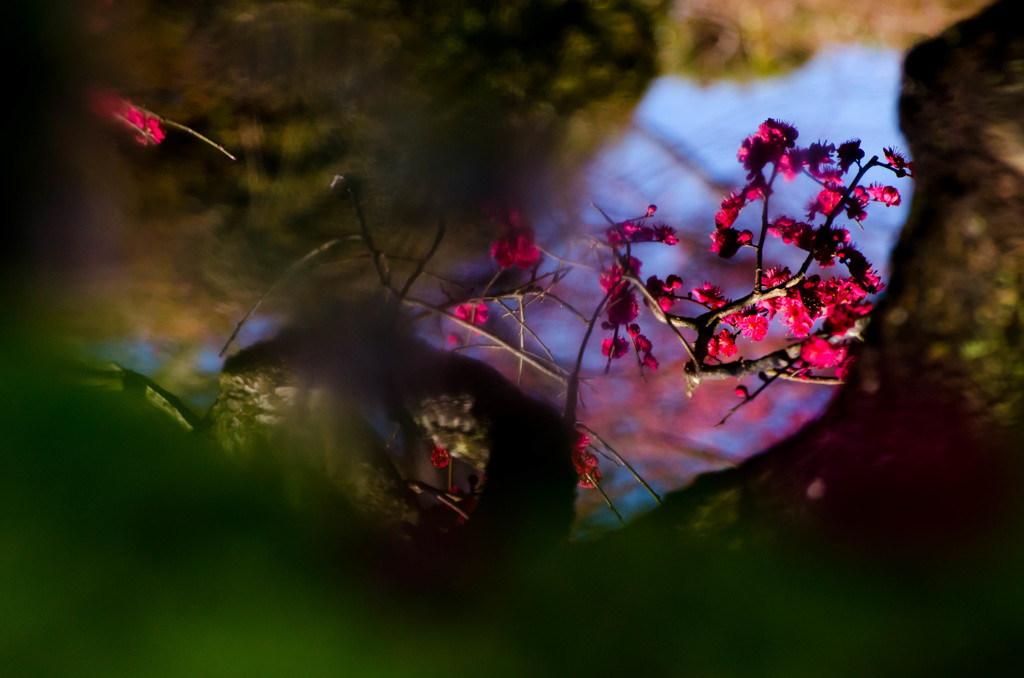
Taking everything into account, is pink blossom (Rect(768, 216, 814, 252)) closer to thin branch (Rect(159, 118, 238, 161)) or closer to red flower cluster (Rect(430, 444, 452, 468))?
red flower cluster (Rect(430, 444, 452, 468))

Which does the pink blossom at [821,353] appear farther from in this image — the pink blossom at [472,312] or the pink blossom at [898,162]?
the pink blossom at [472,312]

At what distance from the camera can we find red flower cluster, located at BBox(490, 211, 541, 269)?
1.46 feet

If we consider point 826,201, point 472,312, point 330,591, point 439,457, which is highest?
point 826,201

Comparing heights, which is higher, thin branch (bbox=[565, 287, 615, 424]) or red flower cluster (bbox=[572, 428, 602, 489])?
thin branch (bbox=[565, 287, 615, 424])

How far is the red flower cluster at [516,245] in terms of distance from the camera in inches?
17.5

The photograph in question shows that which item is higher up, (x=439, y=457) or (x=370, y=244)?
(x=370, y=244)

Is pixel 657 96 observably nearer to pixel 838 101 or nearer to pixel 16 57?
pixel 838 101

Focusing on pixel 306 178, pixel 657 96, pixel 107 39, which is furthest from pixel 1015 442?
pixel 107 39

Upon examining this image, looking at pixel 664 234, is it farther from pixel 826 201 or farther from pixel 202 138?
pixel 202 138

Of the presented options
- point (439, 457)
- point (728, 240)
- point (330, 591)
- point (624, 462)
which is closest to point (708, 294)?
point (728, 240)

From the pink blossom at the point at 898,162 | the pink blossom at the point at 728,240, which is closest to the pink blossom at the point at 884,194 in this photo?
the pink blossom at the point at 898,162

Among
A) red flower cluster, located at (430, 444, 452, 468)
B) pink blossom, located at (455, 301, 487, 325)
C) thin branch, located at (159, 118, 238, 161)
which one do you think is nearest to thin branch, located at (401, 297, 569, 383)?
pink blossom, located at (455, 301, 487, 325)

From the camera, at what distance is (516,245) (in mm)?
446

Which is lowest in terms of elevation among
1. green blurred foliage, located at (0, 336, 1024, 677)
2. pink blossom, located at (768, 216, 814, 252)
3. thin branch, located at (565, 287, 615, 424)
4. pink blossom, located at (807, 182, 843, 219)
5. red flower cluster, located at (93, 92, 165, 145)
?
green blurred foliage, located at (0, 336, 1024, 677)
